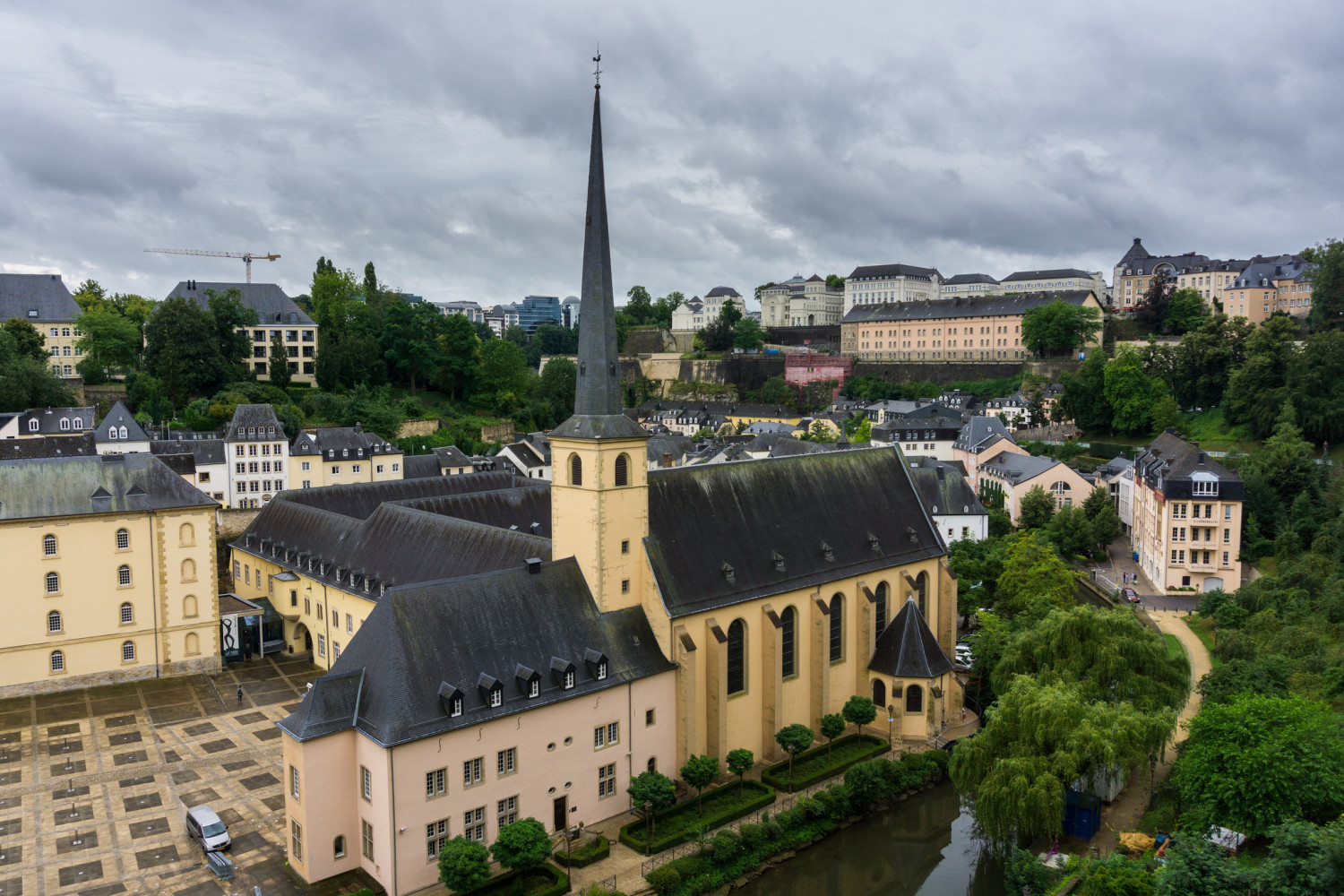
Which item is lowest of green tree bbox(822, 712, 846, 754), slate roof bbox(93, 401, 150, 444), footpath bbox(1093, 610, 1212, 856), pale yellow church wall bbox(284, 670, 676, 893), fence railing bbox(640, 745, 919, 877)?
fence railing bbox(640, 745, 919, 877)

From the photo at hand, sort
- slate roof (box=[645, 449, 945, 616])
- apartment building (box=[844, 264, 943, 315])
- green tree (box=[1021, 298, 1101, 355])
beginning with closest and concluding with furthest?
slate roof (box=[645, 449, 945, 616]) → green tree (box=[1021, 298, 1101, 355]) → apartment building (box=[844, 264, 943, 315])

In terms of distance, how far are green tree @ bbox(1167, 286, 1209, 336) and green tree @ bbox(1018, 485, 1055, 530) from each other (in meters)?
60.8

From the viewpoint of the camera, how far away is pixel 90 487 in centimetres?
4441

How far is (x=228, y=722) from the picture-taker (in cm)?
4000

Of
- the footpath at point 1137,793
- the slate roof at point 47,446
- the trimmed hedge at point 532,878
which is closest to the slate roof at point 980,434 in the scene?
the footpath at point 1137,793

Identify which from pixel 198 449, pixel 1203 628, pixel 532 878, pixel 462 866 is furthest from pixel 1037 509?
pixel 198 449

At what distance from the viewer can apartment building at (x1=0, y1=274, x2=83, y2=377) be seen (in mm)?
96750

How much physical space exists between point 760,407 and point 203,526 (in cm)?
10333

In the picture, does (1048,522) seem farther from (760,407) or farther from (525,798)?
(760,407)

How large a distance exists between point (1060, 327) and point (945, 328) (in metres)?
24.5

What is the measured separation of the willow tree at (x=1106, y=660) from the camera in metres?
34.3

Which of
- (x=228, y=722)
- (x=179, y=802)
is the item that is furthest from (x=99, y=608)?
(x=179, y=802)

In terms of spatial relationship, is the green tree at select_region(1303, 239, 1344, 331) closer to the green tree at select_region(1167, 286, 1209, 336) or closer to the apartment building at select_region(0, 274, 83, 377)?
the green tree at select_region(1167, 286, 1209, 336)

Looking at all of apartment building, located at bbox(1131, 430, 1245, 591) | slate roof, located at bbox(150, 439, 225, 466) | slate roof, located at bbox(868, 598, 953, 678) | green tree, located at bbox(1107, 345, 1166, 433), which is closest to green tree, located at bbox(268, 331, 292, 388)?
slate roof, located at bbox(150, 439, 225, 466)
